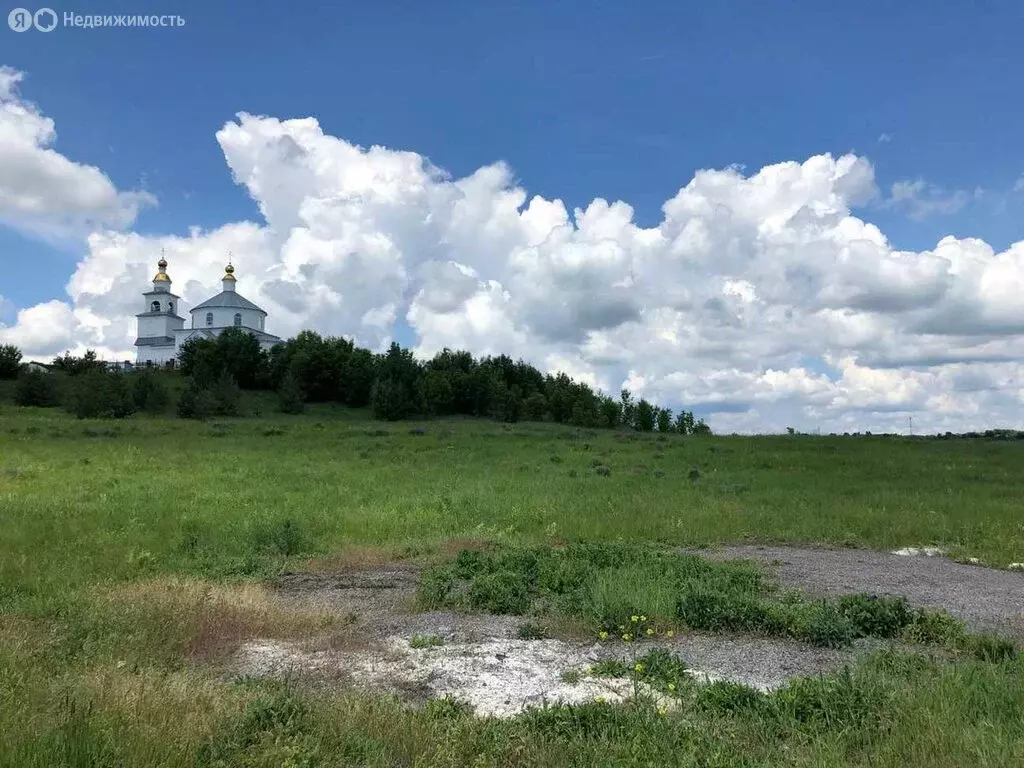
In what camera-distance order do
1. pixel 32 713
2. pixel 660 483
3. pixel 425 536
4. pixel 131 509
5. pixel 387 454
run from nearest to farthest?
1. pixel 32 713
2. pixel 425 536
3. pixel 131 509
4. pixel 660 483
5. pixel 387 454

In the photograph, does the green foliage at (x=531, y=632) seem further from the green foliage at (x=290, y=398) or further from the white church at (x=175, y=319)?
the white church at (x=175, y=319)

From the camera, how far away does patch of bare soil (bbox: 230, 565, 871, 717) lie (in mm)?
7020

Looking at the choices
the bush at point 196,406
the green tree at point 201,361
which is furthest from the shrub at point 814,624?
the green tree at point 201,361

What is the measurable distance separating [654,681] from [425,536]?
9.81 meters

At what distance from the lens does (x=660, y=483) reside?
25.0 meters

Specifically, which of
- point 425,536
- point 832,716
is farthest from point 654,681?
point 425,536

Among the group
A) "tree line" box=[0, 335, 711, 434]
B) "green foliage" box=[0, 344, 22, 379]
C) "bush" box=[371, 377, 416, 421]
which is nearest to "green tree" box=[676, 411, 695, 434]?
"tree line" box=[0, 335, 711, 434]

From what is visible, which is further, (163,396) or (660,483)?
(163,396)

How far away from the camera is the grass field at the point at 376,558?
212 inches

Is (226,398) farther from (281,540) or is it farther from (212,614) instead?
(212,614)

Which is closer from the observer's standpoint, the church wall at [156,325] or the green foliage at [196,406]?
the green foliage at [196,406]

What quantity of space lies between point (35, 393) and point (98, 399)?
14734 mm

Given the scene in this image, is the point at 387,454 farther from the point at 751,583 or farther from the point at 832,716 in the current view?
the point at 832,716

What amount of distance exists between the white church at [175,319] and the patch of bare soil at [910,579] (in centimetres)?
11108
